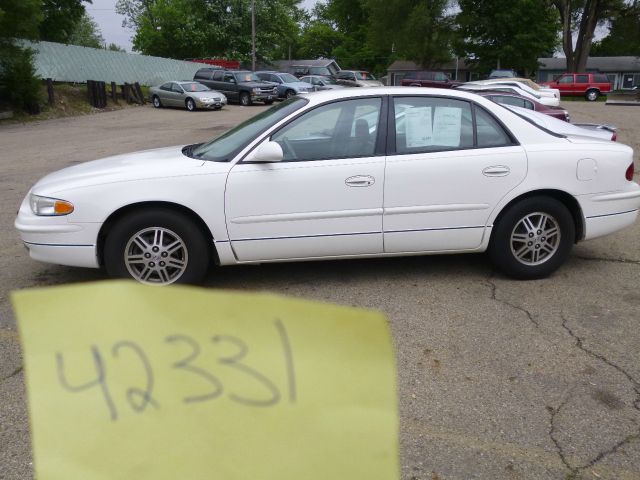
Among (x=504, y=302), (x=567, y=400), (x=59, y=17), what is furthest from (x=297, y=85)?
(x=567, y=400)

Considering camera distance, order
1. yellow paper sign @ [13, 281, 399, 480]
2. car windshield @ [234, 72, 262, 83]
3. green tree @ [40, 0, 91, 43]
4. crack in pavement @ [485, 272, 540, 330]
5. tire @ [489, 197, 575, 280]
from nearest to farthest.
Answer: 1. yellow paper sign @ [13, 281, 399, 480]
2. crack in pavement @ [485, 272, 540, 330]
3. tire @ [489, 197, 575, 280]
4. green tree @ [40, 0, 91, 43]
5. car windshield @ [234, 72, 262, 83]

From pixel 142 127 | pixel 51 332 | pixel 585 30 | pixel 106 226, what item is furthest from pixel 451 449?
pixel 585 30

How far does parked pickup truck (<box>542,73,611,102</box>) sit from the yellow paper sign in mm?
41885

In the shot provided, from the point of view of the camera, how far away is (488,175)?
15.0 ft

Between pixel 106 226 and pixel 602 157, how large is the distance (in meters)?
3.83

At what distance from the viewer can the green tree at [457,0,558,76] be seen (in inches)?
1976

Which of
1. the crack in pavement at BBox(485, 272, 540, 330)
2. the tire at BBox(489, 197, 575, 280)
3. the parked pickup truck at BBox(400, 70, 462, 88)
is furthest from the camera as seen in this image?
the parked pickup truck at BBox(400, 70, 462, 88)

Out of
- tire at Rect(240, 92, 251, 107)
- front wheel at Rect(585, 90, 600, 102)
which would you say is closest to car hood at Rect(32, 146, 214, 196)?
tire at Rect(240, 92, 251, 107)

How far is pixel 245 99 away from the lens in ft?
101

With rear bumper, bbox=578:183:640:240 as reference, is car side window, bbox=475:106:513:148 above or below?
above

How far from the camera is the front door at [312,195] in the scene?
437 centimetres

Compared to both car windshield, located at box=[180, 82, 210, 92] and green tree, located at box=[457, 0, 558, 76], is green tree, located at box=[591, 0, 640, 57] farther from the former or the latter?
car windshield, located at box=[180, 82, 210, 92]

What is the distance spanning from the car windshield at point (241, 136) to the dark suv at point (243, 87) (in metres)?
26.2

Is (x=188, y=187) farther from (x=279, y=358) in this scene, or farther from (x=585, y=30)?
(x=585, y=30)
